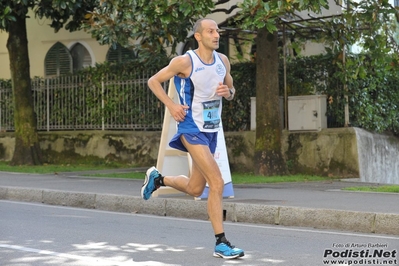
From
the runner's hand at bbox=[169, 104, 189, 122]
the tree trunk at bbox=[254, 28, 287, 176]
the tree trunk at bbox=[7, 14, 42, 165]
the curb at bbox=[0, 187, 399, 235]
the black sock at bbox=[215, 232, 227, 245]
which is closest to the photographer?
the black sock at bbox=[215, 232, 227, 245]

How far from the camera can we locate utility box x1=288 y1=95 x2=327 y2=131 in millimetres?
15969

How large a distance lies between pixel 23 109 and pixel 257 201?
9654 millimetres

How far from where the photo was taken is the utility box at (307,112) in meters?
16.0

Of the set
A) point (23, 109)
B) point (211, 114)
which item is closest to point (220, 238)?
point (211, 114)

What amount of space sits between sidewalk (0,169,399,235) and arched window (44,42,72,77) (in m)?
8.78

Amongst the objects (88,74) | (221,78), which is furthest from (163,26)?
(221,78)

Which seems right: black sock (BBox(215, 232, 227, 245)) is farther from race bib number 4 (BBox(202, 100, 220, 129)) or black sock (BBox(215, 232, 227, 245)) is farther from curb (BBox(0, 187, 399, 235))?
curb (BBox(0, 187, 399, 235))

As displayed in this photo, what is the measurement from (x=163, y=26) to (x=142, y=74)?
4519 millimetres

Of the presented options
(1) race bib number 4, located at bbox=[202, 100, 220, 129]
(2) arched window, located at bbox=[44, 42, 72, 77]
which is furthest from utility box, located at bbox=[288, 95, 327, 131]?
(2) arched window, located at bbox=[44, 42, 72, 77]

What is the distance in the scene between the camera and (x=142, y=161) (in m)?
18.4

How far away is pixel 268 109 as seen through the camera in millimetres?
15320

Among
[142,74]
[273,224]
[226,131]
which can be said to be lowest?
[273,224]

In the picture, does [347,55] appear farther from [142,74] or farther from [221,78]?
[221,78]

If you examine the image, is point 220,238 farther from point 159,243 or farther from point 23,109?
point 23,109
